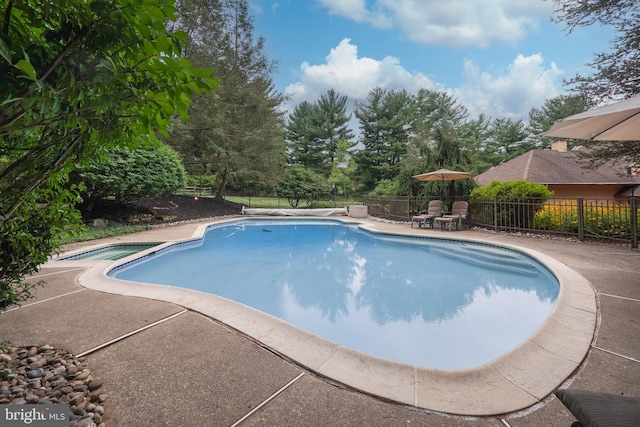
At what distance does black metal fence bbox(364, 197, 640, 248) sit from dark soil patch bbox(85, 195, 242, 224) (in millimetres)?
12546

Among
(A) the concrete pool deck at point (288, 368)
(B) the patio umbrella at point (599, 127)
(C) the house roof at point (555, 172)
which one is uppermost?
(C) the house roof at point (555, 172)

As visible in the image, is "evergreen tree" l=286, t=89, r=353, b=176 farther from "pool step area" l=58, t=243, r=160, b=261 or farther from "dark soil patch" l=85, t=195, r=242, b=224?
"pool step area" l=58, t=243, r=160, b=261

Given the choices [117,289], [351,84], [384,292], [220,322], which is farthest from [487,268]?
[351,84]

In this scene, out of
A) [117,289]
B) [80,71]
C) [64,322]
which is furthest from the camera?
[117,289]

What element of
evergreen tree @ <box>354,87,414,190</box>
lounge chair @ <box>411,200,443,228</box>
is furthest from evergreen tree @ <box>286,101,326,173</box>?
lounge chair @ <box>411,200,443,228</box>

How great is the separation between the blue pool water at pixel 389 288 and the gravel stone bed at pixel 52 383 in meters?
2.50

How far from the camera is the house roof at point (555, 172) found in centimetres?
1655

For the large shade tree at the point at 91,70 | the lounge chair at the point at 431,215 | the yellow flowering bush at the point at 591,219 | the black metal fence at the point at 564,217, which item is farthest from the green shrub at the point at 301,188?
the large shade tree at the point at 91,70

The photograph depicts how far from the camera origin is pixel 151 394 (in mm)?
1885

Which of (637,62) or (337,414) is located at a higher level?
(637,62)

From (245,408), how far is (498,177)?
21.5 meters

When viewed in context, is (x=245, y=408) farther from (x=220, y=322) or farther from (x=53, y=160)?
(x=53, y=160)

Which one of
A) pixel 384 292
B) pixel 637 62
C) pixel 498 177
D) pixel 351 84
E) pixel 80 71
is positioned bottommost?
pixel 384 292

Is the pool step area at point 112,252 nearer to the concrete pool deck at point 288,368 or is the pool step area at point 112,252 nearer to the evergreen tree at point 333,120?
the concrete pool deck at point 288,368
